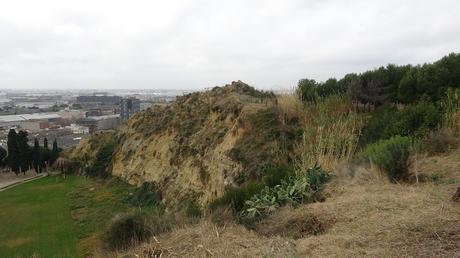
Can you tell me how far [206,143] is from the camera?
17.4 m

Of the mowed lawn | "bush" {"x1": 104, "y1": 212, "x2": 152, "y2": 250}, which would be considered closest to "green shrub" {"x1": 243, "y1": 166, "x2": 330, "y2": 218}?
"bush" {"x1": 104, "y1": 212, "x2": 152, "y2": 250}

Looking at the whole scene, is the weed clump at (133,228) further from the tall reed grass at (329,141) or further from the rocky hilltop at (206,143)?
the rocky hilltop at (206,143)

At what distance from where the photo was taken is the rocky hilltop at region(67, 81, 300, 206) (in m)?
13.2

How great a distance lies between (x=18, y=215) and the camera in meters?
18.9

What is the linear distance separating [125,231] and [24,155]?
3400cm

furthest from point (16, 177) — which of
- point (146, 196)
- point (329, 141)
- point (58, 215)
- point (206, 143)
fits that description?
point (329, 141)

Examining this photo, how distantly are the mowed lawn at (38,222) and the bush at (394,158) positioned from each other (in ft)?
19.9

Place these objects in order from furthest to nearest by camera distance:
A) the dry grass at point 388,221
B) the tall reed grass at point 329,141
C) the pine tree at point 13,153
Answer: the pine tree at point 13,153
the tall reed grass at point 329,141
the dry grass at point 388,221

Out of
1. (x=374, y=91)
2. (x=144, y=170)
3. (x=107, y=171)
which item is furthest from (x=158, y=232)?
(x=107, y=171)

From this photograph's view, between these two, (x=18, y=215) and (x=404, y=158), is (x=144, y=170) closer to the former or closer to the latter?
(x=18, y=215)

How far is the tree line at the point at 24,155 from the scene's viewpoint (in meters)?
35.6

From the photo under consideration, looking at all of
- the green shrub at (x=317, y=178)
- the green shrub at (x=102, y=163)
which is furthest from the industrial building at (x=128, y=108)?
the green shrub at (x=317, y=178)

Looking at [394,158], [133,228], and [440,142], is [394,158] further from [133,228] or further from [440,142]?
[133,228]

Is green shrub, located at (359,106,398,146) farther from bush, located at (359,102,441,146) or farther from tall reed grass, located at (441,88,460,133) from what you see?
tall reed grass, located at (441,88,460,133)
